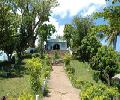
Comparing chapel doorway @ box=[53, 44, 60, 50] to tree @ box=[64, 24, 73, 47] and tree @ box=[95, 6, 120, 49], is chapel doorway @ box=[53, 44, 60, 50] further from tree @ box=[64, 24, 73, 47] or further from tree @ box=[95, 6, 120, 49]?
tree @ box=[95, 6, 120, 49]

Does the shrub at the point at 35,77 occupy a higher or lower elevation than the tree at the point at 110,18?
lower

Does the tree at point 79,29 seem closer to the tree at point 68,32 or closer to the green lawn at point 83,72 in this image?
the tree at point 68,32

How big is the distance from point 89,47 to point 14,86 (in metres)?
28.5

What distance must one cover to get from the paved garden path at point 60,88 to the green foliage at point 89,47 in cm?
1190

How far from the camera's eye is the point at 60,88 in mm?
40875

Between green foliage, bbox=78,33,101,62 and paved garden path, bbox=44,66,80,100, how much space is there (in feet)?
39.1

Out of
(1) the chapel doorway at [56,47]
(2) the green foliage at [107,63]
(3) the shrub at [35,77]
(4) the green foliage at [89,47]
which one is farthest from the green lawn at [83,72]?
(1) the chapel doorway at [56,47]

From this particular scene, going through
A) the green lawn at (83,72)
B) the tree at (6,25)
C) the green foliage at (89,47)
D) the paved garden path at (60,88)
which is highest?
the tree at (6,25)

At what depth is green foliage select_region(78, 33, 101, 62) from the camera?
6608 centimetres

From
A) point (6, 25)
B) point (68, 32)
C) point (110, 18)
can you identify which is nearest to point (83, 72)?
point (6, 25)

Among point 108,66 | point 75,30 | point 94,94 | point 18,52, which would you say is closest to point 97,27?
point 94,94

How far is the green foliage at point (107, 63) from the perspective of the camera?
49500 mm

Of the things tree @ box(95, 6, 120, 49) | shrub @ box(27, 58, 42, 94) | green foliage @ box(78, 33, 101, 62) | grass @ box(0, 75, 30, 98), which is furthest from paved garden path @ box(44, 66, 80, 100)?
tree @ box(95, 6, 120, 49)

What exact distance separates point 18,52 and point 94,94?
156 ft
